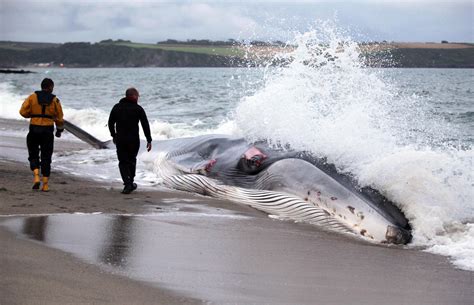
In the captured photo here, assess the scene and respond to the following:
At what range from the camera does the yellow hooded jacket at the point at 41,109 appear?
407 inches

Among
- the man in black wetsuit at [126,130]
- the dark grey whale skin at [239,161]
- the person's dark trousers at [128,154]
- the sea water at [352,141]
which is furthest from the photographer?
the man in black wetsuit at [126,130]

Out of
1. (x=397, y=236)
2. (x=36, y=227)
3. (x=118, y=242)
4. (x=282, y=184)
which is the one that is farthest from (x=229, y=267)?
(x=282, y=184)

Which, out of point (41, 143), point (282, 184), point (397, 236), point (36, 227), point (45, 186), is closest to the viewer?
point (36, 227)

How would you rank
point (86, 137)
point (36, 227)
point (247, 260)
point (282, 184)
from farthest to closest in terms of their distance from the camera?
1. point (86, 137)
2. point (282, 184)
3. point (36, 227)
4. point (247, 260)

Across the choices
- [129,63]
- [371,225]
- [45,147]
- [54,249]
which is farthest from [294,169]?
[129,63]

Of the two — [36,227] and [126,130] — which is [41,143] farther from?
[36,227]

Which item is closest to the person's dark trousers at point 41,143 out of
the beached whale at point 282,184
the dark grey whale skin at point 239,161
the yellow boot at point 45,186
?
→ the yellow boot at point 45,186

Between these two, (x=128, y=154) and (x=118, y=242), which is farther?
(x=128, y=154)

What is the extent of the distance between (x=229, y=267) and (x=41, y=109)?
5061mm

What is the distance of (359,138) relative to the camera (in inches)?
410

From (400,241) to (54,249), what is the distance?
3.68m

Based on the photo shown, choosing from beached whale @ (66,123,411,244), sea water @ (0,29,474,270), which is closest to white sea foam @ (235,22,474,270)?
sea water @ (0,29,474,270)

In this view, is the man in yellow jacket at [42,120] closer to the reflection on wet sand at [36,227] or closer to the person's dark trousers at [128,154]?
the person's dark trousers at [128,154]

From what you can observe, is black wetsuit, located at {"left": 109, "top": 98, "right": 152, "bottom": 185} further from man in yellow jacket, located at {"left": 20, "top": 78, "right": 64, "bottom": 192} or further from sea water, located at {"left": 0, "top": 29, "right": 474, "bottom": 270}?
sea water, located at {"left": 0, "top": 29, "right": 474, "bottom": 270}
